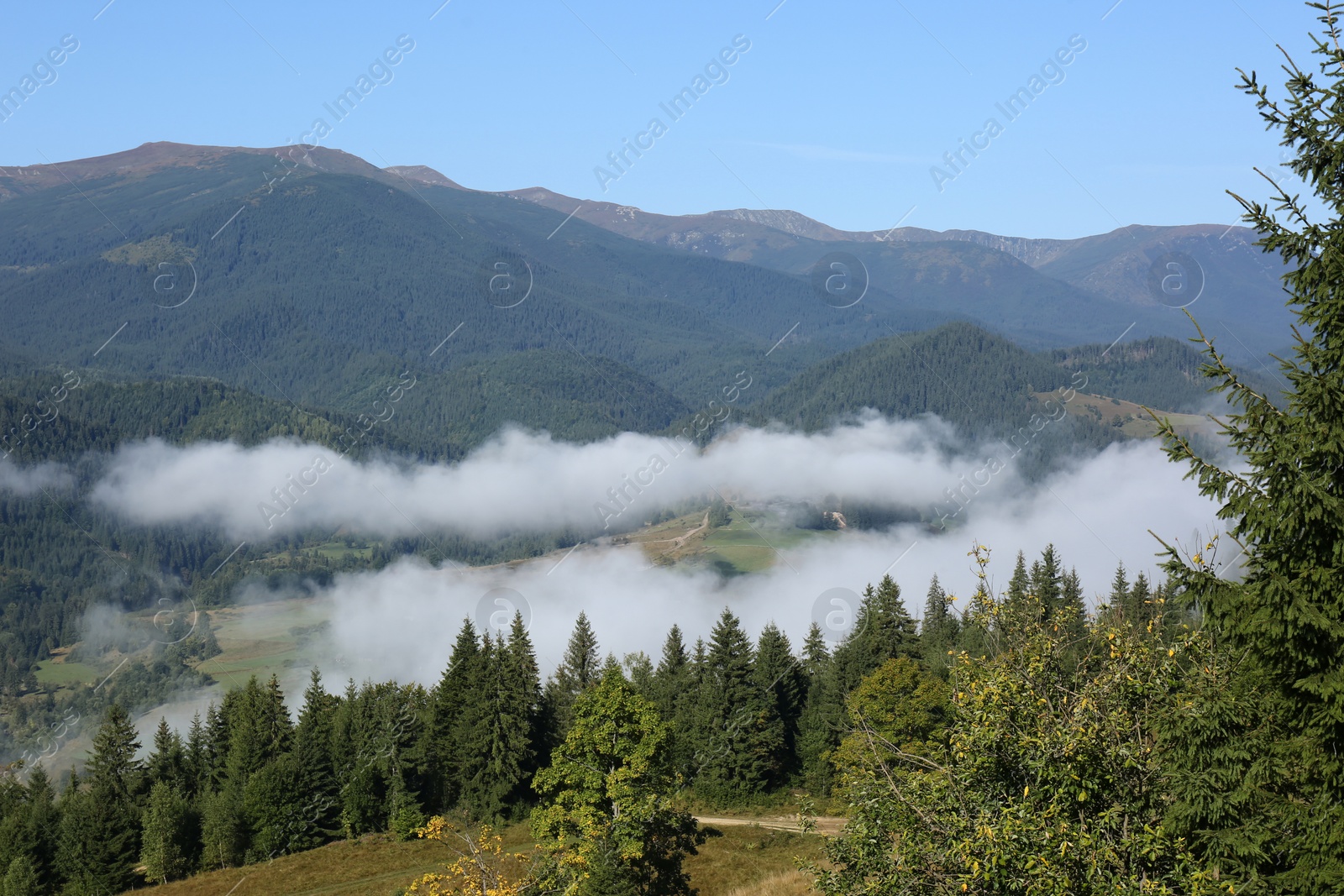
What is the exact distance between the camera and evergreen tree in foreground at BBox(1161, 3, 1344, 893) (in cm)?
1214

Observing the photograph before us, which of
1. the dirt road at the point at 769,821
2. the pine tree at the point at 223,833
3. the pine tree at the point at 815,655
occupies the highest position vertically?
the pine tree at the point at 815,655

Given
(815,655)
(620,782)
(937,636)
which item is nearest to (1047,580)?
(937,636)

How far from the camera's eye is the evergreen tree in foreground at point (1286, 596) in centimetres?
1214

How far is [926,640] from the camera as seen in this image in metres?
90.3

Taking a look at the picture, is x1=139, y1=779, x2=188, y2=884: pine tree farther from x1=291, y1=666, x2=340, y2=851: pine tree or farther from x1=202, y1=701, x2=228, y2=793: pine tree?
x1=202, y1=701, x2=228, y2=793: pine tree

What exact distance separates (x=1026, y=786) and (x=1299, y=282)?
7.48 m

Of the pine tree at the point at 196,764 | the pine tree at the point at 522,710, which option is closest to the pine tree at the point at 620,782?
the pine tree at the point at 522,710

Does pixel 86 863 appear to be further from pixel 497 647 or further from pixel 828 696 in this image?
pixel 828 696

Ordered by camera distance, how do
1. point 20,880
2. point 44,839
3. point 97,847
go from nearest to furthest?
1. point 20,880
2. point 97,847
3. point 44,839

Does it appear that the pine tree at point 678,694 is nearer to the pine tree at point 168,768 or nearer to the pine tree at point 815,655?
the pine tree at point 815,655

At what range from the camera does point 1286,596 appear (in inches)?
485

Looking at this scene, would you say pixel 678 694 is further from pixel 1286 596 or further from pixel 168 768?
pixel 1286 596

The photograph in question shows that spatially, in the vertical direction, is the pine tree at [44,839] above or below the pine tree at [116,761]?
below

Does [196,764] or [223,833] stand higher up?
[196,764]
